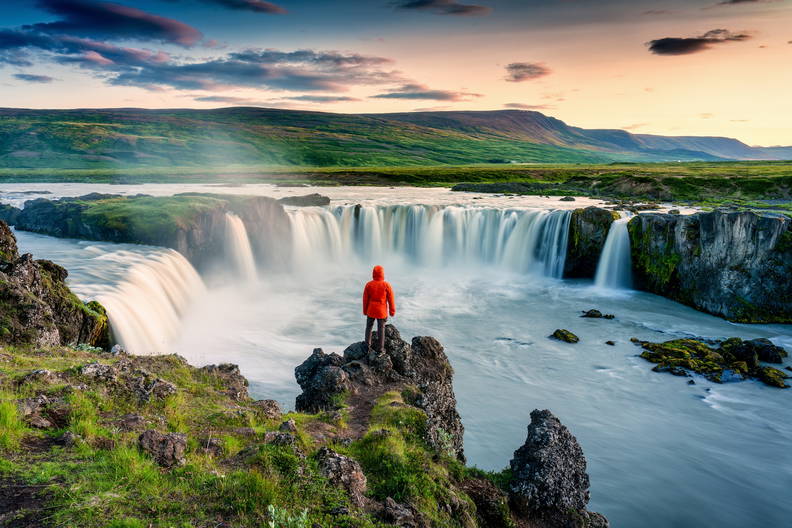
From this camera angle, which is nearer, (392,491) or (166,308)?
(392,491)

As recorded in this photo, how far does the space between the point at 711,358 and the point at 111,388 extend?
2189 centimetres

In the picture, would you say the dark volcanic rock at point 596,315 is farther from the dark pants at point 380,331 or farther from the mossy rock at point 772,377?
the dark pants at point 380,331

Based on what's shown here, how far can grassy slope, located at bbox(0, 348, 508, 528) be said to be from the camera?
5684 mm

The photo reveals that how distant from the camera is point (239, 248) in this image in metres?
34.7

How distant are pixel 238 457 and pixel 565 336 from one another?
786 inches

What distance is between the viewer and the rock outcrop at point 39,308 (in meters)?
11.1

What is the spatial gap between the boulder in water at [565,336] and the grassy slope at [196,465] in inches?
632

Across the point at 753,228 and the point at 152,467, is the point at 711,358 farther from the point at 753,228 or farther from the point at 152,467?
the point at 152,467

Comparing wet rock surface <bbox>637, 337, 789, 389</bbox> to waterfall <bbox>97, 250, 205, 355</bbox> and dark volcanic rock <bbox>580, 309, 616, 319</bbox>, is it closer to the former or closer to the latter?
dark volcanic rock <bbox>580, 309, 616, 319</bbox>

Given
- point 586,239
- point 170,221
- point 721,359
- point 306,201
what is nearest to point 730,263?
point 721,359

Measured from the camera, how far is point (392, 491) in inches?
290

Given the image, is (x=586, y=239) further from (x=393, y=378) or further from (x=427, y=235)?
(x=393, y=378)

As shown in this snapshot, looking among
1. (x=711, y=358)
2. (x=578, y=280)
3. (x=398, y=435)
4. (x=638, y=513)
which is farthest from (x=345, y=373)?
(x=578, y=280)

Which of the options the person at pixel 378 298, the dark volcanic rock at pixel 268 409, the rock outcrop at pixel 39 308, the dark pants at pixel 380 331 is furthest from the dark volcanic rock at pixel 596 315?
the rock outcrop at pixel 39 308
